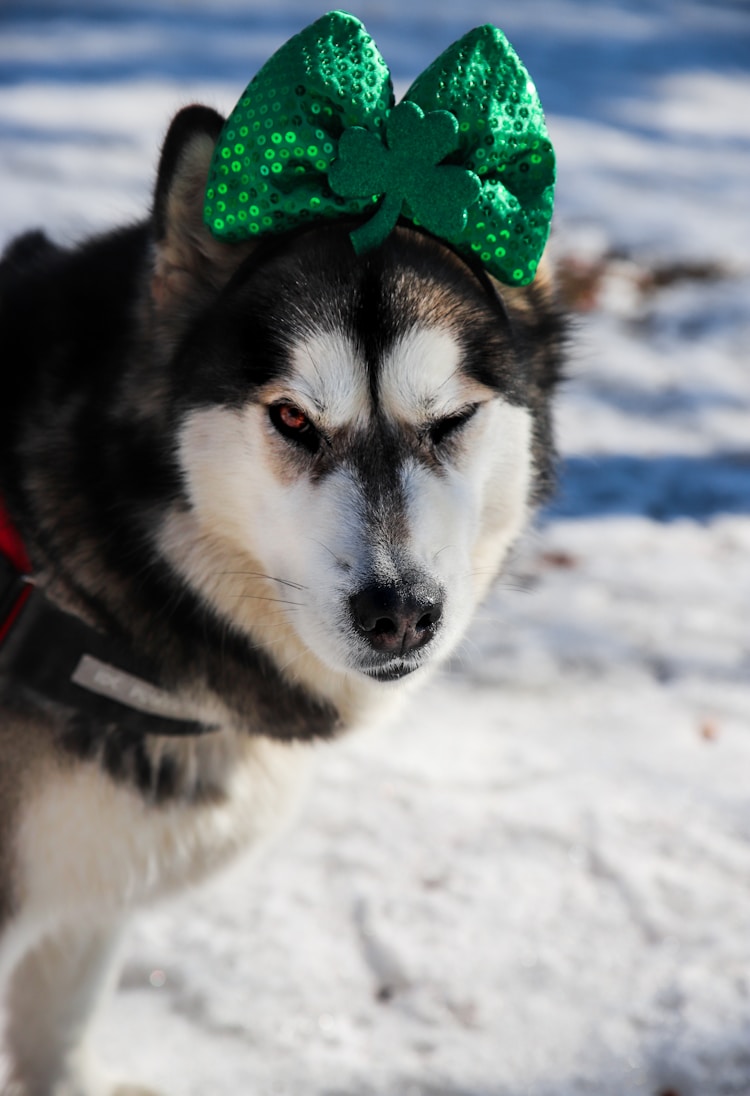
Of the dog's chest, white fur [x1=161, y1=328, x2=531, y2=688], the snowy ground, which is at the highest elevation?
white fur [x1=161, y1=328, x2=531, y2=688]

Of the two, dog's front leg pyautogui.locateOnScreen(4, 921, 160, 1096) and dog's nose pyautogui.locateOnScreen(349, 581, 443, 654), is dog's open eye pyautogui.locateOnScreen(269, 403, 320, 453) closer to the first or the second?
dog's nose pyautogui.locateOnScreen(349, 581, 443, 654)

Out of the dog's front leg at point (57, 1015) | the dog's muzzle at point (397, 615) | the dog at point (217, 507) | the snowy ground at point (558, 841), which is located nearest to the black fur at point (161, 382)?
the dog at point (217, 507)

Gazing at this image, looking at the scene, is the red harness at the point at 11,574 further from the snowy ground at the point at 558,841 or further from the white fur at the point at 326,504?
the snowy ground at the point at 558,841

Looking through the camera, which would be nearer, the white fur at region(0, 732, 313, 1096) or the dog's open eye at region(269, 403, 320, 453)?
the dog's open eye at region(269, 403, 320, 453)

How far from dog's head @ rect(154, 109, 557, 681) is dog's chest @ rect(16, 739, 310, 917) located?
14.1 inches

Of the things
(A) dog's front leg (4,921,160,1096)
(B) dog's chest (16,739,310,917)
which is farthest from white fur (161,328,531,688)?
(A) dog's front leg (4,921,160,1096)

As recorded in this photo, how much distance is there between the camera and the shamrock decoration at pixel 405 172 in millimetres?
1549

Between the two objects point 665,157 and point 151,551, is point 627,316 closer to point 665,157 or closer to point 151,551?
point 665,157

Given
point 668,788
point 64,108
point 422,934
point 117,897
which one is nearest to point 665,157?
point 64,108

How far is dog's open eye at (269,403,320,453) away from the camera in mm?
1649

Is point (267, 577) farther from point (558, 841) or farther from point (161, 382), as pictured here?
point (558, 841)

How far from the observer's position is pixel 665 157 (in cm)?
697

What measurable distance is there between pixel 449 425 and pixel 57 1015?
54.9 inches

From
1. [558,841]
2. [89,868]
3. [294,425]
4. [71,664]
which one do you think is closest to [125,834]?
[89,868]
